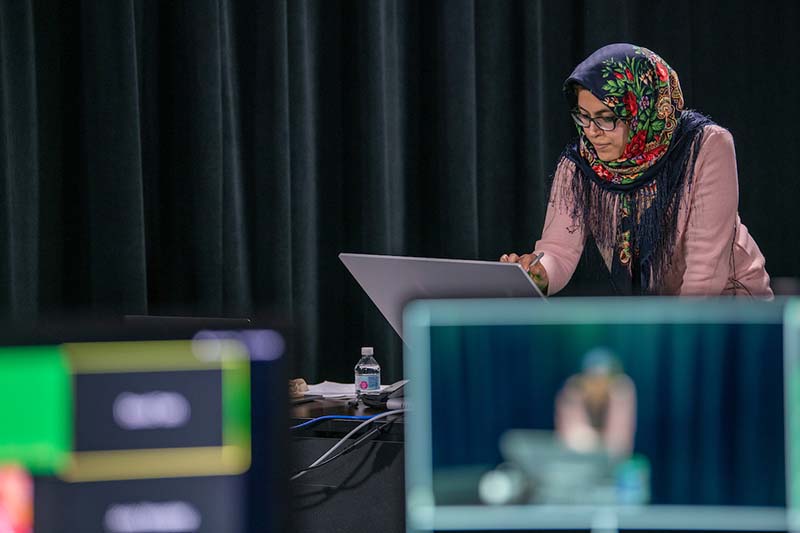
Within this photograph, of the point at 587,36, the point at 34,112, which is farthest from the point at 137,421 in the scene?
the point at 587,36

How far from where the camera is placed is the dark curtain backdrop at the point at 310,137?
2062mm

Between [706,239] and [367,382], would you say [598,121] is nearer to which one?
[706,239]

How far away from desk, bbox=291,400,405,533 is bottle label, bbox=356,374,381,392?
333 millimetres

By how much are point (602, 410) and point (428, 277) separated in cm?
56

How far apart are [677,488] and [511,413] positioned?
0.13 m

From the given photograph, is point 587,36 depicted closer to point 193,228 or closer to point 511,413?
point 193,228

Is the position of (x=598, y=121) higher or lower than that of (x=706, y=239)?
higher

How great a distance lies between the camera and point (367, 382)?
5.11ft

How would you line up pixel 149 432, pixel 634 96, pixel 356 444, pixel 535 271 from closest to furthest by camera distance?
pixel 149 432, pixel 356 444, pixel 535 271, pixel 634 96

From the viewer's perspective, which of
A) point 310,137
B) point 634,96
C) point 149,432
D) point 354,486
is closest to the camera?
point 149,432

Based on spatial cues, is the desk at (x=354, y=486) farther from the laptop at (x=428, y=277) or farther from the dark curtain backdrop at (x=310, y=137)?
the dark curtain backdrop at (x=310, y=137)

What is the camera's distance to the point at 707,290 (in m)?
1.67

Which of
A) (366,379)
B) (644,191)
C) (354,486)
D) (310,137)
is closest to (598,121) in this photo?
(644,191)

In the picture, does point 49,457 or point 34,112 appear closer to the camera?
point 49,457
